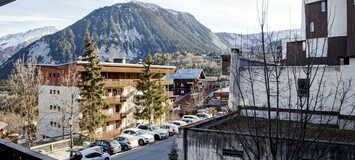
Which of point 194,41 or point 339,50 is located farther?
point 194,41

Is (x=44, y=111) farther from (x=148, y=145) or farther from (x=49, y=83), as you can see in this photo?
(x=148, y=145)

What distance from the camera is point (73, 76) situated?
19578 millimetres

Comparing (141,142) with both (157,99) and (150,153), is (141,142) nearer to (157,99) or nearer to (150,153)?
(150,153)

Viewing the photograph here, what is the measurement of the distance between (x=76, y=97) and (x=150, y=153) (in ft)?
25.3

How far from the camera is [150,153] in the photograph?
17.2 metres

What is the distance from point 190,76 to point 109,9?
163738 mm

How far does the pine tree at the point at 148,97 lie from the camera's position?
81.3ft

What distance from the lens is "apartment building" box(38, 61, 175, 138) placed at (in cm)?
2058

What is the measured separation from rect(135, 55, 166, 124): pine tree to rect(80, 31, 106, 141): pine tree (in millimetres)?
4674

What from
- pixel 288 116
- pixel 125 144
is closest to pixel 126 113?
pixel 125 144

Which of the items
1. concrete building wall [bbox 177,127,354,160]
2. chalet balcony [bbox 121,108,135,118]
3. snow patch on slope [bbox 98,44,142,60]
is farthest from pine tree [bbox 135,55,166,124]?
snow patch on slope [bbox 98,44,142,60]

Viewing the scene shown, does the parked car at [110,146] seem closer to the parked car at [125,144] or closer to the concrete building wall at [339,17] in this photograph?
the parked car at [125,144]

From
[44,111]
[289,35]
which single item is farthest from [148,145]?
[289,35]

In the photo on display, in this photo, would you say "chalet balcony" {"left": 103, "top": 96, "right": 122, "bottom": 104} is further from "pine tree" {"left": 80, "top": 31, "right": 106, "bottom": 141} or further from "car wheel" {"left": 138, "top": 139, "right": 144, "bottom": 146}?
"car wheel" {"left": 138, "top": 139, "right": 144, "bottom": 146}
